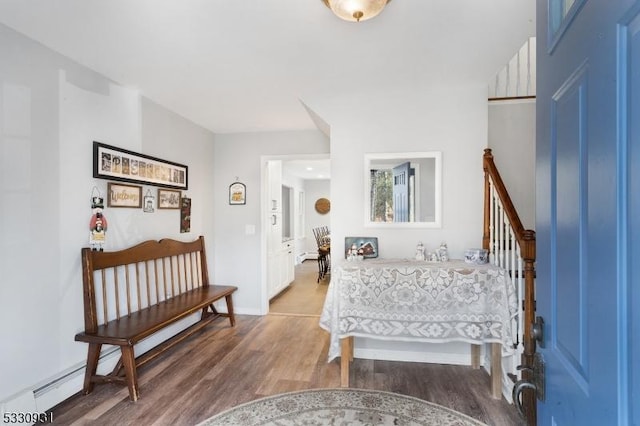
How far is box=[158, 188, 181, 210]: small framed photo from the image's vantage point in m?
3.35

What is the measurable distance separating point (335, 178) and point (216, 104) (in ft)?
4.80

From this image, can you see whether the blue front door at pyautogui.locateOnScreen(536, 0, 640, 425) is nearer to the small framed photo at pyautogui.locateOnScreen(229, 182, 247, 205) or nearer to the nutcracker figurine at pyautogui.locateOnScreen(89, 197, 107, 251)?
the nutcracker figurine at pyautogui.locateOnScreen(89, 197, 107, 251)

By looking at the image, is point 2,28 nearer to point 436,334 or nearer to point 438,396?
point 436,334

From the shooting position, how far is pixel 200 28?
1.97 m

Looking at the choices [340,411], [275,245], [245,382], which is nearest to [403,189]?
[340,411]

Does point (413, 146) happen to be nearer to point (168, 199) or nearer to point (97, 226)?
point (168, 199)

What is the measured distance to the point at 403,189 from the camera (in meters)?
3.01

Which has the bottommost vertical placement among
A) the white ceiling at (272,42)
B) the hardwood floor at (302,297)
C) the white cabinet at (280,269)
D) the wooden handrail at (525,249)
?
the hardwood floor at (302,297)

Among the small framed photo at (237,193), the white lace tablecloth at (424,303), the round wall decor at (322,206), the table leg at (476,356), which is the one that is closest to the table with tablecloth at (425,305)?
the white lace tablecloth at (424,303)

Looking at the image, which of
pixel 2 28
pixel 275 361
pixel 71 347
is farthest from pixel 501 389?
pixel 2 28

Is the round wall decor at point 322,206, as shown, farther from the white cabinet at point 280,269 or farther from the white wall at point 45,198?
the white wall at point 45,198

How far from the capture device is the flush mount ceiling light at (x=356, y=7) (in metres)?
1.60

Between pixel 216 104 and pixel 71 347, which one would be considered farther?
pixel 216 104

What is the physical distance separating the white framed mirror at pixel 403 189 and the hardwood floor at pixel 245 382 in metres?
1.29
